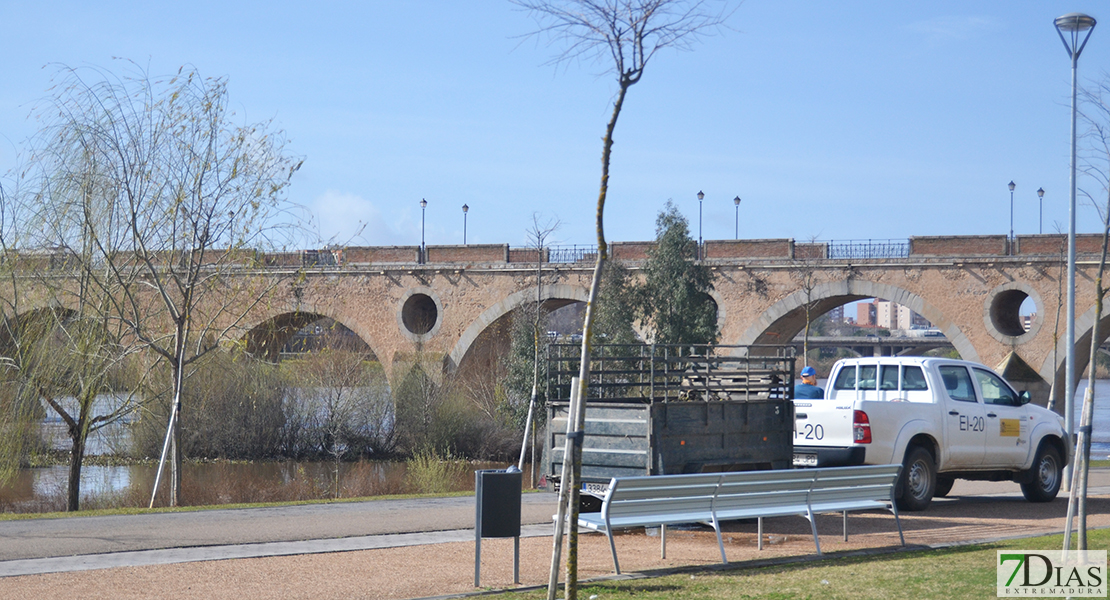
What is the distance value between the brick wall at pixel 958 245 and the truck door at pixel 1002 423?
→ 2363 cm

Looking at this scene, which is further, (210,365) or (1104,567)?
(210,365)

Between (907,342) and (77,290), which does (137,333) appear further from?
(907,342)

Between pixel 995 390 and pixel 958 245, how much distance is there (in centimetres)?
2431

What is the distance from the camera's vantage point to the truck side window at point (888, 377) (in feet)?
44.8

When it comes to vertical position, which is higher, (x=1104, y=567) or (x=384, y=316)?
(x=384, y=316)

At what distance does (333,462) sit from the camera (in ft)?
103

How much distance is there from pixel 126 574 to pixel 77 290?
12532 millimetres

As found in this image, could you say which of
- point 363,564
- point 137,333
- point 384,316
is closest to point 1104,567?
point 363,564

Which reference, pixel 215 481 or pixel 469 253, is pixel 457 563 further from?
pixel 469 253

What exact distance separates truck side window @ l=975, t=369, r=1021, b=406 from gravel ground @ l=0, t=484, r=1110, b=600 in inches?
68.9

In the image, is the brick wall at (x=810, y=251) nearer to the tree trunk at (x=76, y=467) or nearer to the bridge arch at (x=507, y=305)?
the bridge arch at (x=507, y=305)

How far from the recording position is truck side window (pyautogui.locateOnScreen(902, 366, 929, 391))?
Result: 1339 cm
